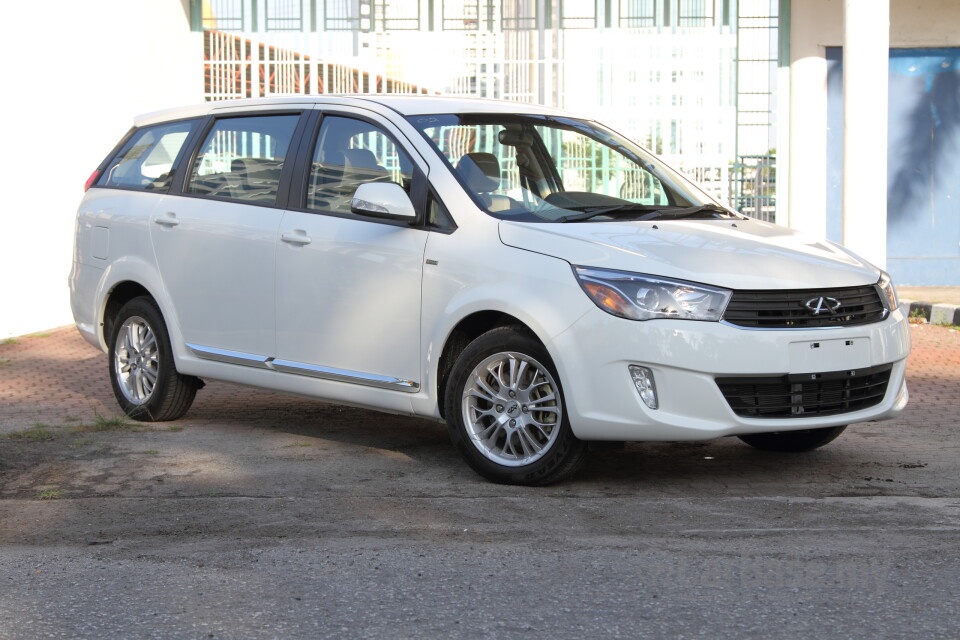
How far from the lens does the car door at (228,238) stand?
6.75 metres

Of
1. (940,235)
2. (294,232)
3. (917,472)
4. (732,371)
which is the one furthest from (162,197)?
(940,235)

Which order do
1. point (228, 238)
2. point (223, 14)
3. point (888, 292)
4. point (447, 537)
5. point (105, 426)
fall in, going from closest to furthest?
point (447, 537)
point (888, 292)
point (228, 238)
point (105, 426)
point (223, 14)

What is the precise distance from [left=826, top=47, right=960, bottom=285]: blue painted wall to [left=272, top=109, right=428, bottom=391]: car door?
32.6ft

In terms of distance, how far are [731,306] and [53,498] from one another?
9.67 feet

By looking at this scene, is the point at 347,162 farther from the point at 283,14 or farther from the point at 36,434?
the point at 283,14

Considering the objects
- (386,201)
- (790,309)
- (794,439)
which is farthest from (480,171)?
(794,439)

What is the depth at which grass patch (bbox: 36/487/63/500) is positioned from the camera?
18.8 ft

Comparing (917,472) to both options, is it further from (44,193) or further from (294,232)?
(44,193)

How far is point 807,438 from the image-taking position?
21.5 feet

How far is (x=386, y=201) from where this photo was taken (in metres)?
6.06

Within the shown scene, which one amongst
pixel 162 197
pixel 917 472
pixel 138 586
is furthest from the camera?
pixel 162 197

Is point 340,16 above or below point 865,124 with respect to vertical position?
above

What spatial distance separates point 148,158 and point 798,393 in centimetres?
410

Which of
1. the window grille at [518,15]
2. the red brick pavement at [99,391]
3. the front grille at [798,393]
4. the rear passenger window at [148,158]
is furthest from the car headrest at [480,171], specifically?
the window grille at [518,15]
